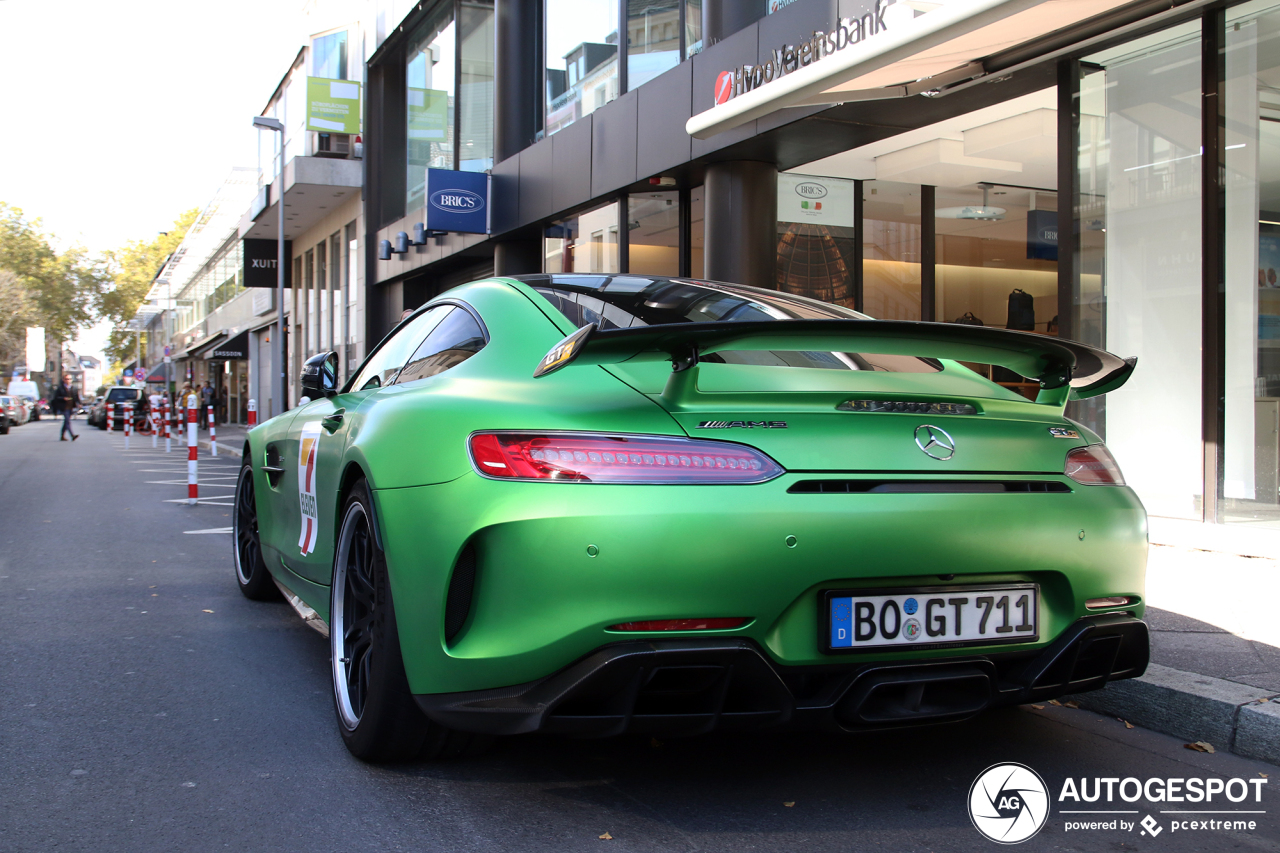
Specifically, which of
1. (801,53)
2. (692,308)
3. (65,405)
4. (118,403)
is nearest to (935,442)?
(692,308)

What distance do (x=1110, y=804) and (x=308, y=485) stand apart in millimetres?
2811

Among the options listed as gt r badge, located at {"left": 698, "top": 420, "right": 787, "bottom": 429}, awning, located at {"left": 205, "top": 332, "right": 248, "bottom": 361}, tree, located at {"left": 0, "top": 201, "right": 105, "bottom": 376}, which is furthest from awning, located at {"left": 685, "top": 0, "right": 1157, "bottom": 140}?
tree, located at {"left": 0, "top": 201, "right": 105, "bottom": 376}

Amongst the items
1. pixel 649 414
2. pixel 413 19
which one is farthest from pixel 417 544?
pixel 413 19

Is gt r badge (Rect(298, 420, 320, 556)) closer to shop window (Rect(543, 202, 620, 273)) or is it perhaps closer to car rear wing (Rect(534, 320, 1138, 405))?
car rear wing (Rect(534, 320, 1138, 405))

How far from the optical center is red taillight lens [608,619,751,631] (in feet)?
7.18

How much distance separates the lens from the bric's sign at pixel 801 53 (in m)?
7.94

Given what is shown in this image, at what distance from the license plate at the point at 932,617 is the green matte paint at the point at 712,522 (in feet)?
0.10

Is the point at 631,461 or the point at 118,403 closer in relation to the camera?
the point at 631,461

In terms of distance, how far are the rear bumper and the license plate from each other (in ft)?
0.16

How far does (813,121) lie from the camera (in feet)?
30.9

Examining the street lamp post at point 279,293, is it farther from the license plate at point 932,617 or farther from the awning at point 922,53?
the license plate at point 932,617

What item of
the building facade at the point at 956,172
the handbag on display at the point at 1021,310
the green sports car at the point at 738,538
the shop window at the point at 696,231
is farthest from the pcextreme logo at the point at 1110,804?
the handbag on display at the point at 1021,310

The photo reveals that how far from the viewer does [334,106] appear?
25672 millimetres

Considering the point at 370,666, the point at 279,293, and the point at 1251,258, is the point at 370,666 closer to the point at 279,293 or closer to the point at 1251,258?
the point at 1251,258
